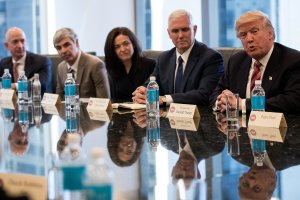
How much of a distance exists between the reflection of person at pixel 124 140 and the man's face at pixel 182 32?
3.75ft

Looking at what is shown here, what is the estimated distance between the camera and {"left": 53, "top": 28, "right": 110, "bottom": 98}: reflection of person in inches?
203

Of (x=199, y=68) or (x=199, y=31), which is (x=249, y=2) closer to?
(x=199, y=31)

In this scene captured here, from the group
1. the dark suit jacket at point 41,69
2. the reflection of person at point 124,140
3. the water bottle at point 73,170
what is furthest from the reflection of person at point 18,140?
the dark suit jacket at point 41,69

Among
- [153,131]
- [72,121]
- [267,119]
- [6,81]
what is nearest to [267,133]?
[267,119]

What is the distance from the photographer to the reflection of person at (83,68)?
516 cm

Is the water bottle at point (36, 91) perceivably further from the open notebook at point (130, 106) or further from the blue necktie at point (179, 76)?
the blue necktie at point (179, 76)

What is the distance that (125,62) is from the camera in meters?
5.04

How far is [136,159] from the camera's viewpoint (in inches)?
88.4

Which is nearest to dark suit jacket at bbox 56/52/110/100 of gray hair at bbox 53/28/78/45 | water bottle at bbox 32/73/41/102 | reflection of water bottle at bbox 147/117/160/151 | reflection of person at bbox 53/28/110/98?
reflection of person at bbox 53/28/110/98

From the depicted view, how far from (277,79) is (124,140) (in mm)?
1284

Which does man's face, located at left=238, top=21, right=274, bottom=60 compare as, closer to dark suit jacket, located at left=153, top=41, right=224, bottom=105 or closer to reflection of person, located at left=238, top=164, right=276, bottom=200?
dark suit jacket, located at left=153, top=41, right=224, bottom=105

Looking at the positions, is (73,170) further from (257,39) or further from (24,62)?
(24,62)

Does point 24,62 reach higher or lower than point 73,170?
higher

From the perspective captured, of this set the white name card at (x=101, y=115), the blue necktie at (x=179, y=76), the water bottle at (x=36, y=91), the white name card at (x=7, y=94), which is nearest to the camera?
the white name card at (x=101, y=115)
